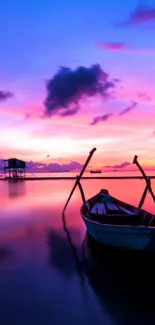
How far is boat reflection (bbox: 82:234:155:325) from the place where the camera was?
23.2ft

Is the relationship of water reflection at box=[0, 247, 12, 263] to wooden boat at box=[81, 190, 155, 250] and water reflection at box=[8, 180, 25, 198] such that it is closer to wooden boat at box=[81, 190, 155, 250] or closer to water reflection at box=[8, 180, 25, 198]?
wooden boat at box=[81, 190, 155, 250]

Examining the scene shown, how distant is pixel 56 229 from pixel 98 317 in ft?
39.9

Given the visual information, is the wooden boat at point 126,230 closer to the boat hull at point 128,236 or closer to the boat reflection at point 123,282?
the boat hull at point 128,236

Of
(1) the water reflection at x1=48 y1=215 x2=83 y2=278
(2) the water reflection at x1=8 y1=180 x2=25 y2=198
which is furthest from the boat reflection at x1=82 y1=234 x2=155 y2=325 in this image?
(2) the water reflection at x1=8 y1=180 x2=25 y2=198

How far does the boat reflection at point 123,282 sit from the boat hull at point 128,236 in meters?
0.66

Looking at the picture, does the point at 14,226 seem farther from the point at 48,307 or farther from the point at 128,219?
the point at 48,307

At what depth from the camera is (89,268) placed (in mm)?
10703

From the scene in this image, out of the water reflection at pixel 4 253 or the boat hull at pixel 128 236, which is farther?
the water reflection at pixel 4 253

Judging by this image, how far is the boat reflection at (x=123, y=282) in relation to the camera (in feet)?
23.2

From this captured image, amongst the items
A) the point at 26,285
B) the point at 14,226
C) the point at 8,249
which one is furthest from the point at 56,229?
the point at 26,285

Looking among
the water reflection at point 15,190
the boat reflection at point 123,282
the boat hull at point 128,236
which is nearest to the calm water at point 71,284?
the boat reflection at point 123,282

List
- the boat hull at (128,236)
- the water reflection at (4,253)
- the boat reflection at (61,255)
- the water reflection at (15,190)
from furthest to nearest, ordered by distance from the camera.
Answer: the water reflection at (15,190), the water reflection at (4,253), the boat reflection at (61,255), the boat hull at (128,236)

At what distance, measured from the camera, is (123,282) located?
29.6ft

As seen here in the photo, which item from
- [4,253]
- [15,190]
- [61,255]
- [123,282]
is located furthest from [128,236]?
[15,190]
